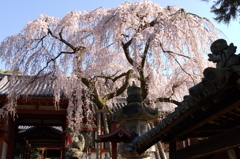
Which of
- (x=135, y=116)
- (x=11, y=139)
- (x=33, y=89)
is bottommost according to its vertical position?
(x=135, y=116)

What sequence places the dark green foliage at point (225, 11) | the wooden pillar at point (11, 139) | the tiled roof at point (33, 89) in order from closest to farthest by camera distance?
the dark green foliage at point (225, 11), the tiled roof at point (33, 89), the wooden pillar at point (11, 139)

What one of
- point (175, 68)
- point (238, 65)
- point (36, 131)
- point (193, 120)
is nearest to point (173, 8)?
point (175, 68)

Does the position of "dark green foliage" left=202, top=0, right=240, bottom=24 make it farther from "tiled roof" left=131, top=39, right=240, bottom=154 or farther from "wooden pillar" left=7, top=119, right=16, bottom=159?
"wooden pillar" left=7, top=119, right=16, bottom=159

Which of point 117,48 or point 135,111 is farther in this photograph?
point 117,48

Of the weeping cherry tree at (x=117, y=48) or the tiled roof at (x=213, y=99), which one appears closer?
the tiled roof at (x=213, y=99)

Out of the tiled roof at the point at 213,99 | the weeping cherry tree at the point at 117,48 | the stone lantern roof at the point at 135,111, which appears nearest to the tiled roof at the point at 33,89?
the weeping cherry tree at the point at 117,48

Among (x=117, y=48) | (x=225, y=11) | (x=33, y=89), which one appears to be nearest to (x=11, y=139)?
Result: (x=33, y=89)

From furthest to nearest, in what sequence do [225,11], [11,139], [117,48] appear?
[11,139], [117,48], [225,11]

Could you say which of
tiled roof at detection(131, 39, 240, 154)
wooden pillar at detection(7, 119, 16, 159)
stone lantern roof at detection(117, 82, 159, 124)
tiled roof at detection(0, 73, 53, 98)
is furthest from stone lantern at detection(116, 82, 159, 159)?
wooden pillar at detection(7, 119, 16, 159)

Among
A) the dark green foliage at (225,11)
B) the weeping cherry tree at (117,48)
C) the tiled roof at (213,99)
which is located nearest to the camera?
the tiled roof at (213,99)

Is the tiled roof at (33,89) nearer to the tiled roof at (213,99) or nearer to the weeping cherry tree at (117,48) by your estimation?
the weeping cherry tree at (117,48)

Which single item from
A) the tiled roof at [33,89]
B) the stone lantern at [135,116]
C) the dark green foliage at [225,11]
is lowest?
the stone lantern at [135,116]

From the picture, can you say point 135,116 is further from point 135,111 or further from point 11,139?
point 11,139

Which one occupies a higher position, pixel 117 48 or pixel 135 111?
pixel 117 48
